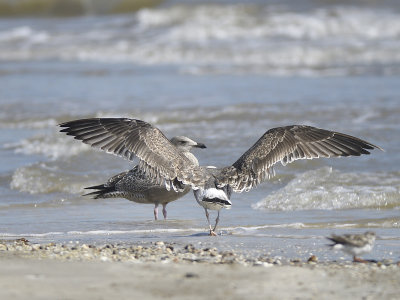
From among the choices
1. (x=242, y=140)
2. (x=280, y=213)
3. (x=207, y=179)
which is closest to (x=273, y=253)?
(x=207, y=179)

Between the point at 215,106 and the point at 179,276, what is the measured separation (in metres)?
8.17

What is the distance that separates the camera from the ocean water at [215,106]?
22.9 ft

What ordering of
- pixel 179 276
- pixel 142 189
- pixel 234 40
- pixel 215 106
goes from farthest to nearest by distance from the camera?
1. pixel 234 40
2. pixel 215 106
3. pixel 142 189
4. pixel 179 276

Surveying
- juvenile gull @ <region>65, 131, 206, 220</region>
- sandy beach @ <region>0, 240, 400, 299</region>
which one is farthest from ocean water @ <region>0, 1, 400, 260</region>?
sandy beach @ <region>0, 240, 400, 299</region>

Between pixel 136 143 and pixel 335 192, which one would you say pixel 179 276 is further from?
pixel 335 192

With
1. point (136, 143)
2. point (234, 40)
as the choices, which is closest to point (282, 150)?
point (136, 143)

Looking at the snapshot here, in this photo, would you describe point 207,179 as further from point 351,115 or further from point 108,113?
point 108,113

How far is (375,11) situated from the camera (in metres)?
23.7

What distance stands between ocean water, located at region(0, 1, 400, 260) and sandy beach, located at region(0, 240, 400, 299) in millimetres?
657

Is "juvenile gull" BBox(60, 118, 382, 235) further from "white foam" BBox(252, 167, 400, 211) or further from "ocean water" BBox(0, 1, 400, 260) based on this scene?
"white foam" BBox(252, 167, 400, 211)

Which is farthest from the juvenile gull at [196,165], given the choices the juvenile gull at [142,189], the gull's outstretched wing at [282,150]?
the juvenile gull at [142,189]

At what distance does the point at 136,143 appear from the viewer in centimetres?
652

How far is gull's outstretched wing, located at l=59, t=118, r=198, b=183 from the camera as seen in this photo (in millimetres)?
6477

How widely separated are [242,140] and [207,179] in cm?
403
